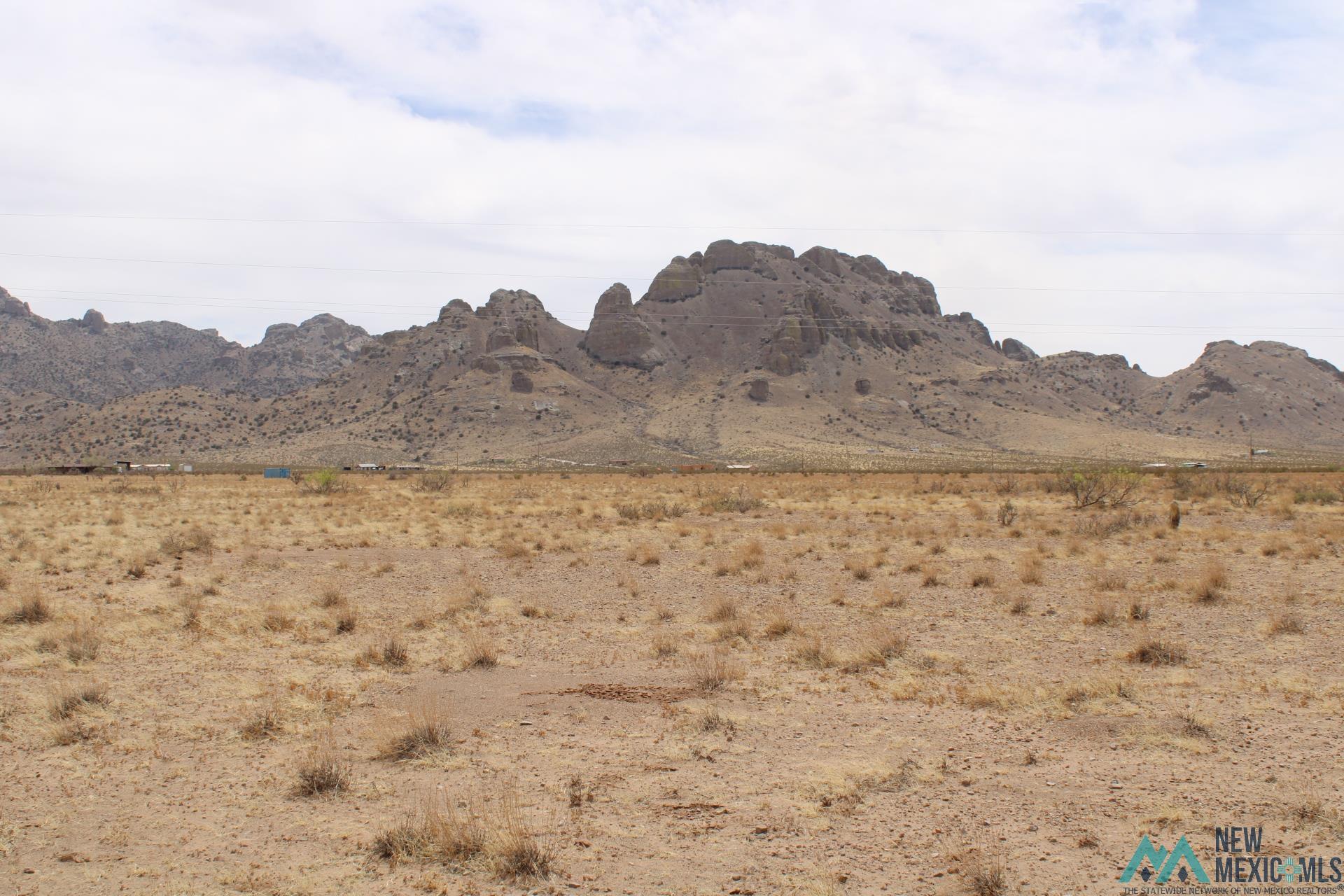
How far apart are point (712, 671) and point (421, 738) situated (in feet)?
14.2

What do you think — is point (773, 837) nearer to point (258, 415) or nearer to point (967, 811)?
point (967, 811)

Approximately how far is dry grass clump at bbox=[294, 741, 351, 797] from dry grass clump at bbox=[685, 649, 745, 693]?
487 cm

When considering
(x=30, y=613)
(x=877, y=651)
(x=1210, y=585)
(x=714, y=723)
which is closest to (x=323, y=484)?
(x=30, y=613)

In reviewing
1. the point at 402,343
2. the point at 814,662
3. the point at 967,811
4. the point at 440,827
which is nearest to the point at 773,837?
the point at 967,811

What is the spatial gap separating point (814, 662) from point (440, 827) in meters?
7.06

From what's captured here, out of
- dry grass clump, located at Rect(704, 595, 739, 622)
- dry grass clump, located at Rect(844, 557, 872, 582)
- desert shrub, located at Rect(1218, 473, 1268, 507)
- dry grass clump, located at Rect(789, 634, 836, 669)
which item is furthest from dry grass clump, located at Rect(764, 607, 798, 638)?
desert shrub, located at Rect(1218, 473, 1268, 507)

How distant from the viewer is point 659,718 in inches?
427

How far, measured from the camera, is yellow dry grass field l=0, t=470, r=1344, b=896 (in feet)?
23.6

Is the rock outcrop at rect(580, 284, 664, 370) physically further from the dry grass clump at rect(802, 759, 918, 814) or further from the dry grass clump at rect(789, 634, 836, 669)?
the dry grass clump at rect(802, 759, 918, 814)

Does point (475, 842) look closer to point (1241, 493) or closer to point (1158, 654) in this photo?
point (1158, 654)

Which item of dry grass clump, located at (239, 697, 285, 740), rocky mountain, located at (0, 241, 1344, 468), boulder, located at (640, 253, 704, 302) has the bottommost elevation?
dry grass clump, located at (239, 697, 285, 740)

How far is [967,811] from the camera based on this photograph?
7.89m

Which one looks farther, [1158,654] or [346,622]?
[346,622]

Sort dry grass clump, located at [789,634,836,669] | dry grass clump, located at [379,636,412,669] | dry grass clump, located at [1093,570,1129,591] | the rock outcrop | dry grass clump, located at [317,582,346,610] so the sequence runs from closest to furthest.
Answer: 1. dry grass clump, located at [789,634,836,669]
2. dry grass clump, located at [379,636,412,669]
3. dry grass clump, located at [317,582,346,610]
4. dry grass clump, located at [1093,570,1129,591]
5. the rock outcrop
